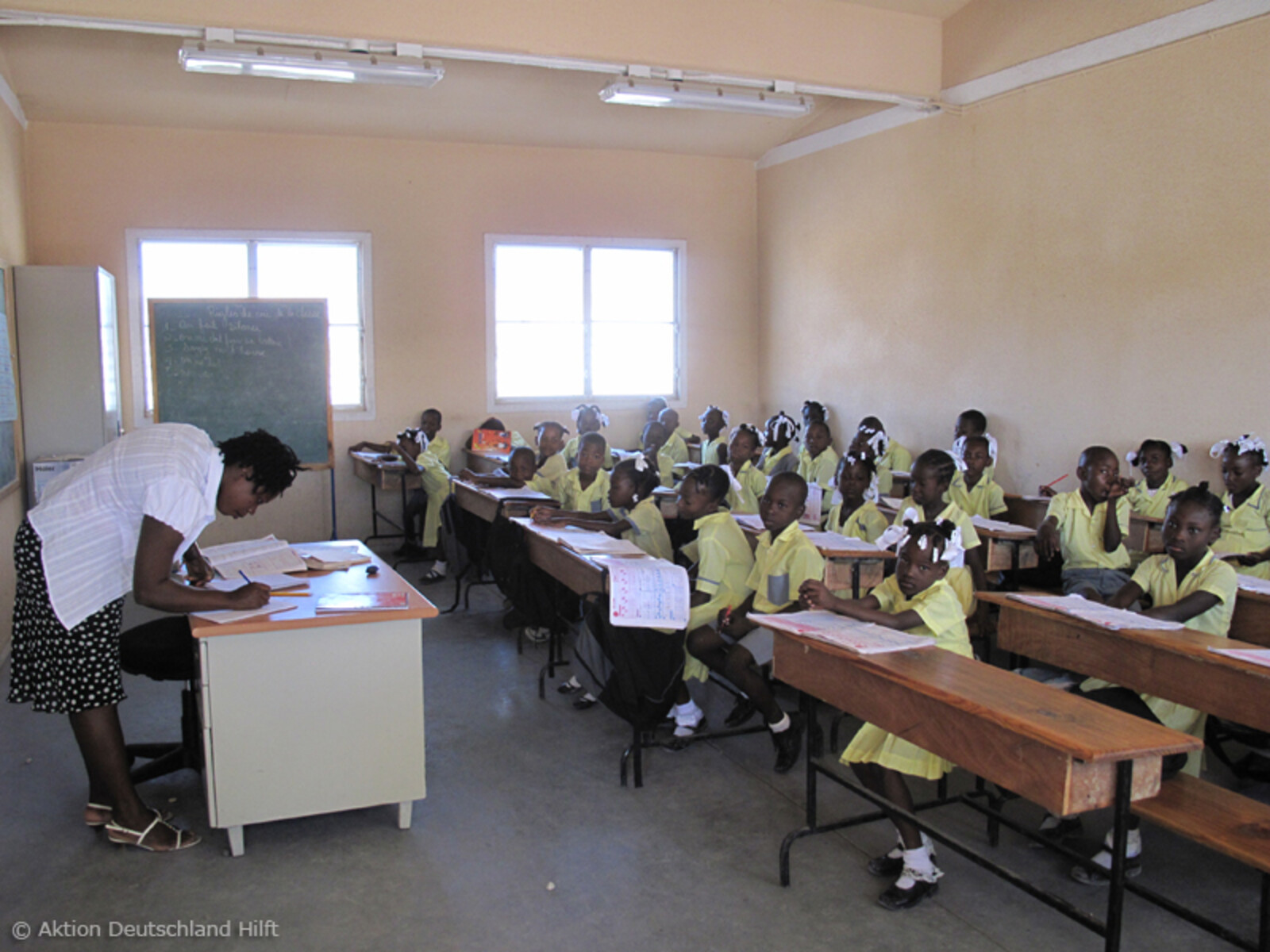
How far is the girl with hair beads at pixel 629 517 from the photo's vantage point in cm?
449

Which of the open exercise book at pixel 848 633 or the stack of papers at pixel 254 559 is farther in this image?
the stack of papers at pixel 254 559

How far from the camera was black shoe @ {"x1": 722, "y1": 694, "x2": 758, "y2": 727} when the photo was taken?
4.06 metres

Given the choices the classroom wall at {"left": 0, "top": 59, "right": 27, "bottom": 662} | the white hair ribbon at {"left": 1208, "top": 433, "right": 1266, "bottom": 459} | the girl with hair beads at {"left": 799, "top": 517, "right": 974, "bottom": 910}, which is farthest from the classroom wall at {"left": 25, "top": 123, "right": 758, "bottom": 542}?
the girl with hair beads at {"left": 799, "top": 517, "right": 974, "bottom": 910}

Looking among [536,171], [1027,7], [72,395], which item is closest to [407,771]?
[72,395]

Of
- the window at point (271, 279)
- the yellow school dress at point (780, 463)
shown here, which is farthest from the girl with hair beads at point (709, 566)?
the window at point (271, 279)

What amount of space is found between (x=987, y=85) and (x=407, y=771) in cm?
561

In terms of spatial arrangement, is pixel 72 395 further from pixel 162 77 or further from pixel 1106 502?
pixel 1106 502

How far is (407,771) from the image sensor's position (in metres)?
3.07

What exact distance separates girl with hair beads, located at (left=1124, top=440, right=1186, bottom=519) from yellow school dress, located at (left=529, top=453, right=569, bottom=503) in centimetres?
302

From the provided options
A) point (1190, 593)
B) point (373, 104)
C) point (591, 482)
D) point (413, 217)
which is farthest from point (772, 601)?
point (413, 217)

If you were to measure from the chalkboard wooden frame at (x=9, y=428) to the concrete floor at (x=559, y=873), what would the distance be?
210 cm

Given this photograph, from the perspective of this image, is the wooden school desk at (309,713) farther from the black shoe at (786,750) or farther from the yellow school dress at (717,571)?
the black shoe at (786,750)

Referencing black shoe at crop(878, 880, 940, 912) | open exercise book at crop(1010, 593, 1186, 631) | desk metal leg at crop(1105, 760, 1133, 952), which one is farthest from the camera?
open exercise book at crop(1010, 593, 1186, 631)

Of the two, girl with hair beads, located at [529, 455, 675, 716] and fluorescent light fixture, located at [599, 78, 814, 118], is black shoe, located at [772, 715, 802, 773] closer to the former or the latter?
girl with hair beads, located at [529, 455, 675, 716]
